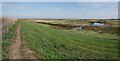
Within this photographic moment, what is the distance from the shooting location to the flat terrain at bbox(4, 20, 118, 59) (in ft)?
31.5

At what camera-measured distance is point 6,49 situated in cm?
977

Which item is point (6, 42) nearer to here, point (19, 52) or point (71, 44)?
point (19, 52)

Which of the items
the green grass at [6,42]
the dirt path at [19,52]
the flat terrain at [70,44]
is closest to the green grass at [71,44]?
the flat terrain at [70,44]

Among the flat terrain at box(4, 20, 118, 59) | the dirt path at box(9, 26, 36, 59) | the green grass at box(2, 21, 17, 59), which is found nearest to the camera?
the dirt path at box(9, 26, 36, 59)

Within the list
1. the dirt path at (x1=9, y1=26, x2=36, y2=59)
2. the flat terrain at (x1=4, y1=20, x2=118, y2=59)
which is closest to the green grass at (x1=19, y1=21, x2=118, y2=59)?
the flat terrain at (x1=4, y1=20, x2=118, y2=59)

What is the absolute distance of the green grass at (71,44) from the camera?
9.60 metres

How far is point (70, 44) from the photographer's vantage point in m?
10.1

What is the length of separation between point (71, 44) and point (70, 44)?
0.11 ft

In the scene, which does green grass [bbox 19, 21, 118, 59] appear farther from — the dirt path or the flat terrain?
the dirt path

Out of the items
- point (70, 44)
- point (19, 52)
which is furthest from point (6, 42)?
point (70, 44)

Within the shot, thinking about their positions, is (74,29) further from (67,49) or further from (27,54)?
(27,54)

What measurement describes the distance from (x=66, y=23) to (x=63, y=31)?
1.16ft

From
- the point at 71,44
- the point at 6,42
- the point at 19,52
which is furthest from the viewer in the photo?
the point at 6,42

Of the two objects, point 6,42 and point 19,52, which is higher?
point 6,42
